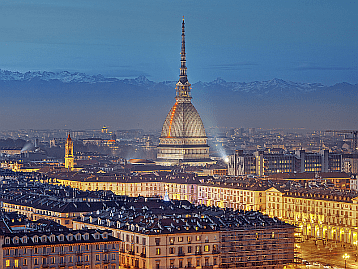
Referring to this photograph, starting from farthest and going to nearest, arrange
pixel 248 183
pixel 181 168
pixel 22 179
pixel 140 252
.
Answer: pixel 181 168, pixel 22 179, pixel 248 183, pixel 140 252

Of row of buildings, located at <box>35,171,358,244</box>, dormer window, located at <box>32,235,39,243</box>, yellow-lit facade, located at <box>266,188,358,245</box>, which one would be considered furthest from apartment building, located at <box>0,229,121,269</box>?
row of buildings, located at <box>35,171,358,244</box>

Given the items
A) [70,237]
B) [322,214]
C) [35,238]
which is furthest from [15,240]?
[322,214]

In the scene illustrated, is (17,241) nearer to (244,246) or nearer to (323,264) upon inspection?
(244,246)

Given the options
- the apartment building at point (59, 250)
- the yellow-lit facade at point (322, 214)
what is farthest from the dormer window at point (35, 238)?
the yellow-lit facade at point (322, 214)

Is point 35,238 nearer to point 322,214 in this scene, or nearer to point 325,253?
point 325,253

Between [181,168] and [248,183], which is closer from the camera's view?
[248,183]

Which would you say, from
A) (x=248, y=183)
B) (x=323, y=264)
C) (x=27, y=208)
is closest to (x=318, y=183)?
(x=248, y=183)

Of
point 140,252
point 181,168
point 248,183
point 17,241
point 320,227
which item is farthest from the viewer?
point 181,168

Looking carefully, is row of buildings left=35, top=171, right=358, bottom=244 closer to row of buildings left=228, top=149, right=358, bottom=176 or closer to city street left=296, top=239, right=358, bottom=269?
city street left=296, top=239, right=358, bottom=269

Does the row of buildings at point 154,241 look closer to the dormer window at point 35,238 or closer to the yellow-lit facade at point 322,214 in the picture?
the dormer window at point 35,238

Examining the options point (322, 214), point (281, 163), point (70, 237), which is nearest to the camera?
point (70, 237)

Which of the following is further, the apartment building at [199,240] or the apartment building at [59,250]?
the apartment building at [199,240]
